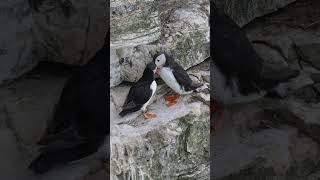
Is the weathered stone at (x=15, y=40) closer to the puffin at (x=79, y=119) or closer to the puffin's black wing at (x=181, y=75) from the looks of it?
the puffin at (x=79, y=119)

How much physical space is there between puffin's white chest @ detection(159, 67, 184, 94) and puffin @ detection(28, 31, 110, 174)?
0.86 feet

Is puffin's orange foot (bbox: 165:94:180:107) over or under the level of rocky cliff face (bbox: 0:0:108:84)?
under

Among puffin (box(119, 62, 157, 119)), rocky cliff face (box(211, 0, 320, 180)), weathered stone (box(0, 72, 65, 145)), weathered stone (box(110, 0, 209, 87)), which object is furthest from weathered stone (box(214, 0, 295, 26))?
weathered stone (box(0, 72, 65, 145))

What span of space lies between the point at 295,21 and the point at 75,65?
1.18m

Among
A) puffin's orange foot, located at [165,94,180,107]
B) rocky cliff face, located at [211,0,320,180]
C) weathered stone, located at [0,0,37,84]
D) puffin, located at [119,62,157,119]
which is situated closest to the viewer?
weathered stone, located at [0,0,37,84]

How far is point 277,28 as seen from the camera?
3.00 meters

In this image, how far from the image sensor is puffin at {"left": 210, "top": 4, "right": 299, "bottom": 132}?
2.88 meters

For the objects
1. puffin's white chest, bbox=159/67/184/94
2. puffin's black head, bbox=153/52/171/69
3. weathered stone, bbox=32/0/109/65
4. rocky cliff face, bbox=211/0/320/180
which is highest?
weathered stone, bbox=32/0/109/65

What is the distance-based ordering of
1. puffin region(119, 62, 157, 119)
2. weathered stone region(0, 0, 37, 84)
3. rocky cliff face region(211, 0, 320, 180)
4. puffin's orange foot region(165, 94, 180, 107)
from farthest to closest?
rocky cliff face region(211, 0, 320, 180) < puffin's orange foot region(165, 94, 180, 107) < puffin region(119, 62, 157, 119) < weathered stone region(0, 0, 37, 84)

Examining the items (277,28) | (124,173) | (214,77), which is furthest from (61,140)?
(277,28)

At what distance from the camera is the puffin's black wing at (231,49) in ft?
9.43

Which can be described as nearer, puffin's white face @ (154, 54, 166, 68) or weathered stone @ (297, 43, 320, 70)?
puffin's white face @ (154, 54, 166, 68)

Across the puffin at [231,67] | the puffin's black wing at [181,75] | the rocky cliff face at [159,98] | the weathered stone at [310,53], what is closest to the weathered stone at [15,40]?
the rocky cliff face at [159,98]

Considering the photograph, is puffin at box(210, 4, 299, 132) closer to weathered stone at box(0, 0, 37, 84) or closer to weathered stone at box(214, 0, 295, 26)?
weathered stone at box(214, 0, 295, 26)
